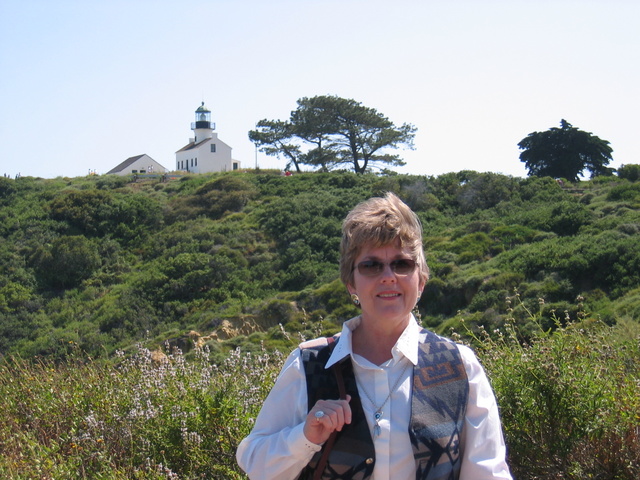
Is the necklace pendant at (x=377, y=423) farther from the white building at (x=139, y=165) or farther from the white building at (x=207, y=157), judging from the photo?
the white building at (x=139, y=165)

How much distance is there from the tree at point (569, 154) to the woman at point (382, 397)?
3556 centimetres

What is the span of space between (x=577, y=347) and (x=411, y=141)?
44.1m

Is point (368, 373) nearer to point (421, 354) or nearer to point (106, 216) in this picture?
point (421, 354)

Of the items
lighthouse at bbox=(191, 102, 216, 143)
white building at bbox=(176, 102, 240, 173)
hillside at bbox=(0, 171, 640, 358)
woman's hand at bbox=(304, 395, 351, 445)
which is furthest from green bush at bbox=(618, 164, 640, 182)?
lighthouse at bbox=(191, 102, 216, 143)

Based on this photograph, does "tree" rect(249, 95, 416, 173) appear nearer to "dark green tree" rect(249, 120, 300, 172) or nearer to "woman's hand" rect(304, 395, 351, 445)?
"dark green tree" rect(249, 120, 300, 172)

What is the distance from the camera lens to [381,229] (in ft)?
6.75

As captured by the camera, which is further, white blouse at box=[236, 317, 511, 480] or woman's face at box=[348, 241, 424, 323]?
woman's face at box=[348, 241, 424, 323]

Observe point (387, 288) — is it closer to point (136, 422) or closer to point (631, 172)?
point (136, 422)

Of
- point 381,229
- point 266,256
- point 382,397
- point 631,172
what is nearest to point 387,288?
point 381,229

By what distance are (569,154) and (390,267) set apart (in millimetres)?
36258

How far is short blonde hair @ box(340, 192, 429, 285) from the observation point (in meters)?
2.06

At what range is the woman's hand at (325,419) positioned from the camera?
1.80m

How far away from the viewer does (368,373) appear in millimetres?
1983

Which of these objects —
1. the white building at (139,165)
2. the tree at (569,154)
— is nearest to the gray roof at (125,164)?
the white building at (139,165)
